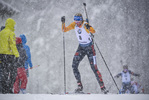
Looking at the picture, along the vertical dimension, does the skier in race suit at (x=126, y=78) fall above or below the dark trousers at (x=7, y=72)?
below

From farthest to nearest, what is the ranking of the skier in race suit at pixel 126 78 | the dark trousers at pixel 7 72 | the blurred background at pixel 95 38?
the blurred background at pixel 95 38 → the skier in race suit at pixel 126 78 → the dark trousers at pixel 7 72

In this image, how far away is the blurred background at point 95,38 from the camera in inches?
944

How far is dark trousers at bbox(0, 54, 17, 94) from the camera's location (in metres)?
3.31

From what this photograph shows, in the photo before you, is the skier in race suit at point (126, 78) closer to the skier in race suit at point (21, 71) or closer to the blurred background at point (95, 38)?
the skier in race suit at point (21, 71)

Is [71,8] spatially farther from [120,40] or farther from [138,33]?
[138,33]

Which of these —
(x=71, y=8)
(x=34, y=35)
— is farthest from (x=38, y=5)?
(x=71, y=8)

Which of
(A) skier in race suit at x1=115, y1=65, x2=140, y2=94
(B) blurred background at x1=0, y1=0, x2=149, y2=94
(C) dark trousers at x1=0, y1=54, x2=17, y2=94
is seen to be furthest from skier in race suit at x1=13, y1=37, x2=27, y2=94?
(B) blurred background at x1=0, y1=0, x2=149, y2=94

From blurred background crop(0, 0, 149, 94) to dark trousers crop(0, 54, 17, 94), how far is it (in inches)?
768

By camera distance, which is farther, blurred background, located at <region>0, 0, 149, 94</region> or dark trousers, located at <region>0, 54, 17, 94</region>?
blurred background, located at <region>0, 0, 149, 94</region>

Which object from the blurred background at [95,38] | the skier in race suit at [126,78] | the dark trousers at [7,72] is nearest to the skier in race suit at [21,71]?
the dark trousers at [7,72]

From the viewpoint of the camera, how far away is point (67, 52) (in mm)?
29125

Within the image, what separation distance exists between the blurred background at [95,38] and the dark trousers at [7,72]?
19.5 metres

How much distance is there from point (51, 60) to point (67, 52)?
3032mm

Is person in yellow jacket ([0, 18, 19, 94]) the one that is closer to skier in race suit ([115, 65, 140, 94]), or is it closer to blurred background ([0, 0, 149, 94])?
skier in race suit ([115, 65, 140, 94])
